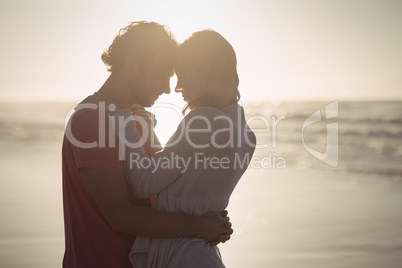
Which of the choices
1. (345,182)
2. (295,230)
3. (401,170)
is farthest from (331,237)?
(401,170)

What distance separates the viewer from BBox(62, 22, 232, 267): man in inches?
108

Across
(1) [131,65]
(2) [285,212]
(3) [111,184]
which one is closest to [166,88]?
(1) [131,65]

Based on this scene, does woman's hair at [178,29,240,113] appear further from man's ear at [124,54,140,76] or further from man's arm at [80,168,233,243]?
man's arm at [80,168,233,243]

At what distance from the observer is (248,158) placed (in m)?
2.98

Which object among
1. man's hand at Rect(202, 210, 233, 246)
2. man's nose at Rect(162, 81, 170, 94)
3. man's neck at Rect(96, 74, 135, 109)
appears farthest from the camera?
man's nose at Rect(162, 81, 170, 94)

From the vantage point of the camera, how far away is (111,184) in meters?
2.74

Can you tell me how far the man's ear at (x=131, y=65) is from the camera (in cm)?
311

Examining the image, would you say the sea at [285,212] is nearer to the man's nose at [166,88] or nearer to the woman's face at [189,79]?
the man's nose at [166,88]

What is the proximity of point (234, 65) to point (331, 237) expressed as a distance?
4462 mm

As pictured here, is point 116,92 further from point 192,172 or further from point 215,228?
point 215,228

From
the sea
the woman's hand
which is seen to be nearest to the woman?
the woman's hand

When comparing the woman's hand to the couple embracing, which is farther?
the woman's hand

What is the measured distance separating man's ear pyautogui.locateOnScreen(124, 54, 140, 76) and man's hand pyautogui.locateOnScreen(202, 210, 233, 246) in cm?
88

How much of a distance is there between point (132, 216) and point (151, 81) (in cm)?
80
